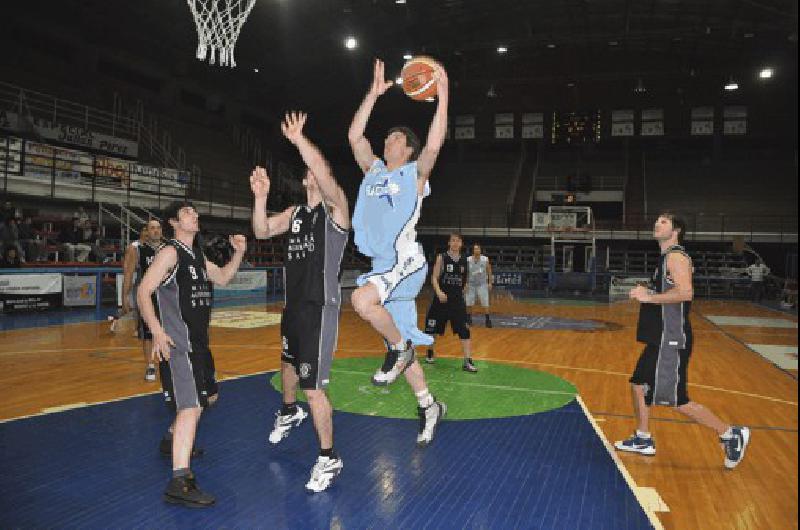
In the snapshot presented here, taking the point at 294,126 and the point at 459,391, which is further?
the point at 459,391

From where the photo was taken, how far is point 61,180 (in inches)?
687

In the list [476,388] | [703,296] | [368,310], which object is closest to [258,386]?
[476,388]

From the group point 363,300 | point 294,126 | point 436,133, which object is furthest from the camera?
point 436,133

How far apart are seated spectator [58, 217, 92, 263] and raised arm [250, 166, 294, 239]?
1397 cm

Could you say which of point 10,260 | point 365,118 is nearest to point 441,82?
point 365,118

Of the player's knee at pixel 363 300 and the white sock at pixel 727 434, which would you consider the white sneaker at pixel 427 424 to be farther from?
the white sock at pixel 727 434

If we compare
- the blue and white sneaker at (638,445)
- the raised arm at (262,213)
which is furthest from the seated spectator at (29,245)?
the blue and white sneaker at (638,445)

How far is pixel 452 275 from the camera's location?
8570 mm

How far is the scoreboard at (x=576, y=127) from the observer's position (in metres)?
35.2

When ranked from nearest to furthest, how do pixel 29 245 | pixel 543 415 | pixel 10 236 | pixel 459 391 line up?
1. pixel 543 415
2. pixel 459 391
3. pixel 10 236
4. pixel 29 245

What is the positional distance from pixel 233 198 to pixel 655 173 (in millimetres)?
24413

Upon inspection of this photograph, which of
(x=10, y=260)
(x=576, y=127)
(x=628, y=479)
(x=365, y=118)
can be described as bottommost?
(x=628, y=479)

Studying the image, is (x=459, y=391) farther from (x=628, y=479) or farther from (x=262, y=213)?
(x=262, y=213)

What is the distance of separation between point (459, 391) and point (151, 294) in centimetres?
401
